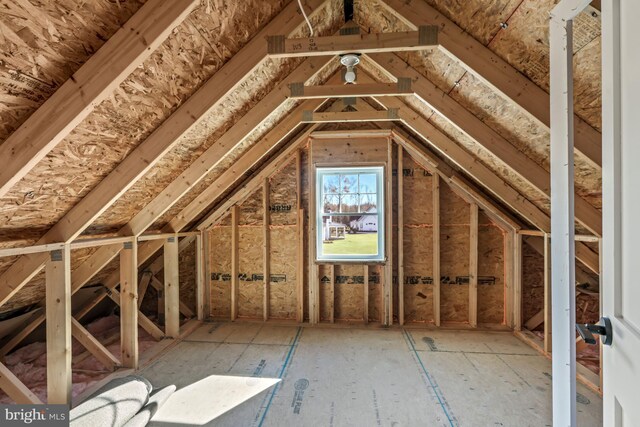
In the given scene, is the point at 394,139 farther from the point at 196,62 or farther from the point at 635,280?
the point at 635,280

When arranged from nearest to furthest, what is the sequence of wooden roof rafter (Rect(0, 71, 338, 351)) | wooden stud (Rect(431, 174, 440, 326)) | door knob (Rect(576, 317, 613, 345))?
door knob (Rect(576, 317, 613, 345)) < wooden roof rafter (Rect(0, 71, 338, 351)) < wooden stud (Rect(431, 174, 440, 326))

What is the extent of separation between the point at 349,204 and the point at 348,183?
31 cm

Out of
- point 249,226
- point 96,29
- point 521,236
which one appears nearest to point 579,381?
point 521,236

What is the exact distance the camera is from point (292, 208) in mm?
4402

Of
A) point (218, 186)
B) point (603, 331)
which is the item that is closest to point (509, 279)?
point (603, 331)

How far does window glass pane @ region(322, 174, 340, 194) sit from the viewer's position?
14.4 ft

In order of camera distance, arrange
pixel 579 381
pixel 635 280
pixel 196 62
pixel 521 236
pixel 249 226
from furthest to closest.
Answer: pixel 249 226 → pixel 521 236 → pixel 579 381 → pixel 196 62 → pixel 635 280

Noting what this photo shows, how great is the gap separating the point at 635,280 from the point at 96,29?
220cm

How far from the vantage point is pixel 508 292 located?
160 inches

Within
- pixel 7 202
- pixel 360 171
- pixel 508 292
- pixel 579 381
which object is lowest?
pixel 579 381

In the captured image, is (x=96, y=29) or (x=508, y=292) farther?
(x=508, y=292)

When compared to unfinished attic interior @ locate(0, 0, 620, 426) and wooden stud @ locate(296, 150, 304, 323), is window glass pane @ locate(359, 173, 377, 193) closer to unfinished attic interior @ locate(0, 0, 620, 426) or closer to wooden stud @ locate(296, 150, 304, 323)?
unfinished attic interior @ locate(0, 0, 620, 426)

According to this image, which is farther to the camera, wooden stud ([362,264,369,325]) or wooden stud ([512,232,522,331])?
wooden stud ([362,264,369,325])

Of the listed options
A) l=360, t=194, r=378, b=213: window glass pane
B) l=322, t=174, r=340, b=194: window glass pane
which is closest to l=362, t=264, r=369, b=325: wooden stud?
l=360, t=194, r=378, b=213: window glass pane
